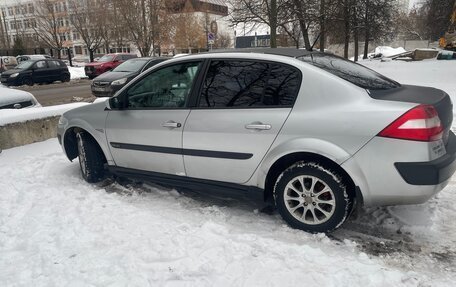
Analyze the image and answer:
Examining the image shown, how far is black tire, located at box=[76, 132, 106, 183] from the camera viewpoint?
190 inches

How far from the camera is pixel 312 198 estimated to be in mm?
3322

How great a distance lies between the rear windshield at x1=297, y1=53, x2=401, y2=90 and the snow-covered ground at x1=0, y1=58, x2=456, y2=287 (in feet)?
4.19

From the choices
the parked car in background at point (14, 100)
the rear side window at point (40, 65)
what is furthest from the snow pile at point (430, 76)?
the rear side window at point (40, 65)

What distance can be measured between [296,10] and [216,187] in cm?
1936

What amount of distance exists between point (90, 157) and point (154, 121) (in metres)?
1.28

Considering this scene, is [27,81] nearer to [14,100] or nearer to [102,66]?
[102,66]

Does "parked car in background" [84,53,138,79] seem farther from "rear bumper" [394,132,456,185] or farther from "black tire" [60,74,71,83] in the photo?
"rear bumper" [394,132,456,185]

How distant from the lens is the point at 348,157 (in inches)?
121

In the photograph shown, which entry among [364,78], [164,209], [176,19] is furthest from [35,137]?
[176,19]

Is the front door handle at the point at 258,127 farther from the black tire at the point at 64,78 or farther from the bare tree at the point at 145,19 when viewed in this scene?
the bare tree at the point at 145,19

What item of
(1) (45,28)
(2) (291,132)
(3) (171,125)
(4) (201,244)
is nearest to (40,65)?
(3) (171,125)

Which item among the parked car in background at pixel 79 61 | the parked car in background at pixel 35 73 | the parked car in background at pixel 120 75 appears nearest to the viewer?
the parked car in background at pixel 120 75

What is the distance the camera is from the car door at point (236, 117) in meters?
3.38

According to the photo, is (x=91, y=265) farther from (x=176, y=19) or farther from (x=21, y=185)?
(x=176, y=19)
